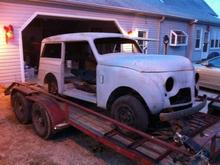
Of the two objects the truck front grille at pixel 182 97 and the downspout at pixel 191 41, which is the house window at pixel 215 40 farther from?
the truck front grille at pixel 182 97

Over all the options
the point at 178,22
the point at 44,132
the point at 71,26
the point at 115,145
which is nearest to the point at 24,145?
the point at 44,132

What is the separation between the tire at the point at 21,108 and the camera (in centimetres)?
623

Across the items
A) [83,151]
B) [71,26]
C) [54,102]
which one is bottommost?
[83,151]

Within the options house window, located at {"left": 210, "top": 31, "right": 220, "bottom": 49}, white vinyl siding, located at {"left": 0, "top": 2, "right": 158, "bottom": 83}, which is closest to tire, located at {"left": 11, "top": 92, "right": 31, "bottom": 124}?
white vinyl siding, located at {"left": 0, "top": 2, "right": 158, "bottom": 83}

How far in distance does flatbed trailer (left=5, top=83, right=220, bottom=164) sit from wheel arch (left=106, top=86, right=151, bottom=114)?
0.38 m

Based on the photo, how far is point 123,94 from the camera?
4.90m

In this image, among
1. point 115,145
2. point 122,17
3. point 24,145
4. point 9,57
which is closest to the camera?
point 115,145

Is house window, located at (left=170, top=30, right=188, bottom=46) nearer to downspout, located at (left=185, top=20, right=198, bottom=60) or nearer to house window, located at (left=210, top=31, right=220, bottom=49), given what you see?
downspout, located at (left=185, top=20, right=198, bottom=60)

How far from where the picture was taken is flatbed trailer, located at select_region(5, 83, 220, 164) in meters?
3.71

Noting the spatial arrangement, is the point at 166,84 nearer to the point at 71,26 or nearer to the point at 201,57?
the point at 71,26

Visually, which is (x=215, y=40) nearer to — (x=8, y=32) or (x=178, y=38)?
(x=178, y=38)

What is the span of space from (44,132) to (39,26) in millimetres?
14875

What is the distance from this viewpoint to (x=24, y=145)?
5.34 meters

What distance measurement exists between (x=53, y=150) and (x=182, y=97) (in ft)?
8.73
